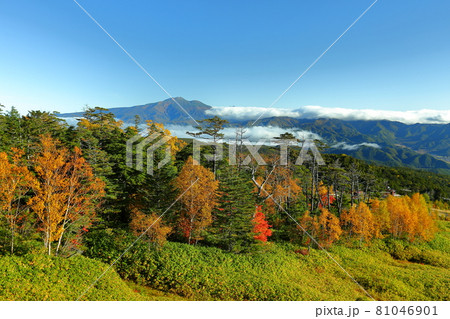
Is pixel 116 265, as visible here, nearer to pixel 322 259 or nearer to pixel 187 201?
pixel 187 201

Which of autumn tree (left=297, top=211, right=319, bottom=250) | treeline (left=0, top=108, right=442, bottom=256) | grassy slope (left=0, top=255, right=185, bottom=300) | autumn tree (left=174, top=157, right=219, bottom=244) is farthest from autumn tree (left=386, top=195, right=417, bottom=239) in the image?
grassy slope (left=0, top=255, right=185, bottom=300)

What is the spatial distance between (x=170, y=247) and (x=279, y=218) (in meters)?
21.7

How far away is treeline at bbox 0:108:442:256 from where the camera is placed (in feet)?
62.4

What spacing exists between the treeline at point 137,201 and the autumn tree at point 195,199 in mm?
123

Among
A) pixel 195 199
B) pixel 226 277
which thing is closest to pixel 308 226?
pixel 226 277

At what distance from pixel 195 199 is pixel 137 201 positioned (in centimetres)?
756

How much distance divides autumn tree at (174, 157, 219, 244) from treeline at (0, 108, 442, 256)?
0.12 metres

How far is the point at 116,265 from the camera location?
78.3 ft

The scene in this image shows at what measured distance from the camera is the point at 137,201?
28.9 metres

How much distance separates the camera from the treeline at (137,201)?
19031 mm

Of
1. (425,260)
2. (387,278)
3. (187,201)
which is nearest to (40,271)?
(187,201)

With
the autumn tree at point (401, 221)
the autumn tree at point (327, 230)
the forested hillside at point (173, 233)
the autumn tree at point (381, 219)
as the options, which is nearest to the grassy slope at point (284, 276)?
the forested hillside at point (173, 233)

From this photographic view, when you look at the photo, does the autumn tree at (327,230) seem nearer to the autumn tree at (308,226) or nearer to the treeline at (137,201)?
the treeline at (137,201)

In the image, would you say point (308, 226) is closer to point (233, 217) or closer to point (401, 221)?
point (233, 217)
